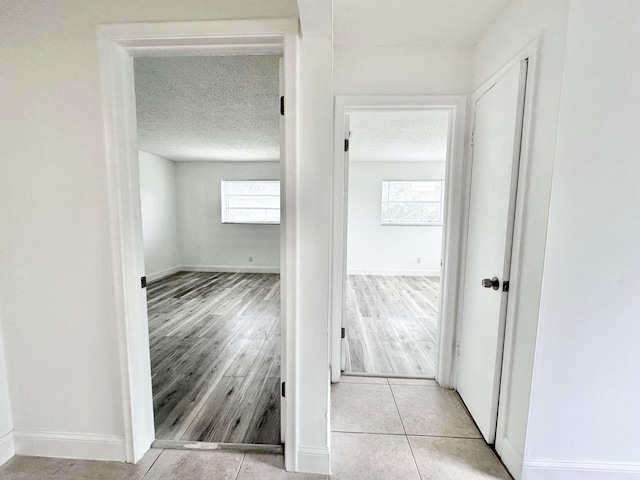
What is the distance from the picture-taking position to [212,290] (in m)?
4.54

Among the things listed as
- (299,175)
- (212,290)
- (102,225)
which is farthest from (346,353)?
(212,290)

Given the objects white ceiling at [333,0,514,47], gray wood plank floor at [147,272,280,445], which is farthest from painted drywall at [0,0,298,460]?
white ceiling at [333,0,514,47]

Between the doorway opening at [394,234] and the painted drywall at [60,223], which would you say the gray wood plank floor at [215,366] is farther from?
the doorway opening at [394,234]

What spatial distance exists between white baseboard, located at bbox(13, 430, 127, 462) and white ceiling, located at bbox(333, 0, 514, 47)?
8.59 ft

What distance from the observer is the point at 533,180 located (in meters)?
1.22

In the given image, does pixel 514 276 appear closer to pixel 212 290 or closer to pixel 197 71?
pixel 197 71

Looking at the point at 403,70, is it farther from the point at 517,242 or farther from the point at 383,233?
the point at 383,233

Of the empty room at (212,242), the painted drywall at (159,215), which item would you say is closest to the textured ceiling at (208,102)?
the empty room at (212,242)

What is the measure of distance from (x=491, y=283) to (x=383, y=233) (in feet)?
14.0

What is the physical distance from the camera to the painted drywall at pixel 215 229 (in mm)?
5734

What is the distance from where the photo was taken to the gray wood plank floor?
5.26ft

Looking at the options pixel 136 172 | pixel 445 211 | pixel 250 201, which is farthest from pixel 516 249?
pixel 250 201

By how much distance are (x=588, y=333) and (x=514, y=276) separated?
1.16ft

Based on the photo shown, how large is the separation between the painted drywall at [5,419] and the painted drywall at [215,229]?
179 inches
